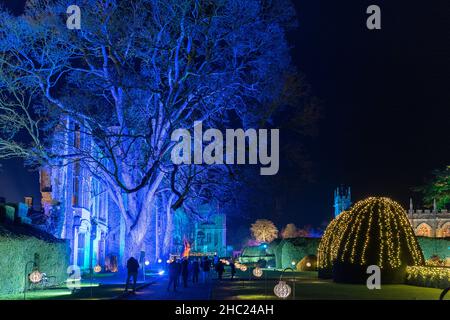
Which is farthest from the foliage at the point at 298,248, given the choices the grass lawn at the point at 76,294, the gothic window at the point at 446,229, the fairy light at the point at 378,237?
the gothic window at the point at 446,229

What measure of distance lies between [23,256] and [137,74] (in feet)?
38.5

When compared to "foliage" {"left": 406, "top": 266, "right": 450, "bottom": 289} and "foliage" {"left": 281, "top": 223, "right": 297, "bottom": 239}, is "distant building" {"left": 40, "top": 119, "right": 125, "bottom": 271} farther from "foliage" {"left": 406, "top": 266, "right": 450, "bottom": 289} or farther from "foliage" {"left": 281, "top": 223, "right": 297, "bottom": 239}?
"foliage" {"left": 281, "top": 223, "right": 297, "bottom": 239}

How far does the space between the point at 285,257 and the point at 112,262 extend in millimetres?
15802

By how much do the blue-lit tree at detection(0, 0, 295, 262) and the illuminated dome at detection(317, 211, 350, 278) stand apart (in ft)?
23.6

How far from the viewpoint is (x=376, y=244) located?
32.6 metres

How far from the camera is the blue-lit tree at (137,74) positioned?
33125 mm

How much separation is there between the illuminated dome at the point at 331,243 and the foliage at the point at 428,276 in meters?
3.93

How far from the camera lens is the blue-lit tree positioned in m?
33.1

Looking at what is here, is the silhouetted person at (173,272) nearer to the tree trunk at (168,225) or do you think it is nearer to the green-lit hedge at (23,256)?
the green-lit hedge at (23,256)

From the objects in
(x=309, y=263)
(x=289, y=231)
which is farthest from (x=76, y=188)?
(x=289, y=231)

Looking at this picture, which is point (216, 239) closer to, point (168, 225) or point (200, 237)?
point (200, 237)
